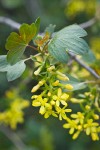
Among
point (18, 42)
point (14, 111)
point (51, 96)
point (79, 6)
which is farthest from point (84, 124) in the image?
point (79, 6)

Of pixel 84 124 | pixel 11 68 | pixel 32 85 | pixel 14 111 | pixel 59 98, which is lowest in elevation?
pixel 32 85

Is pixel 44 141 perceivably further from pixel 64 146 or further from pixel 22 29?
pixel 22 29

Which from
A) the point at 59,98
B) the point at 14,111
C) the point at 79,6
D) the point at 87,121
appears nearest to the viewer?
the point at 59,98

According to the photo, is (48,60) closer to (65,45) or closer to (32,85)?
(65,45)

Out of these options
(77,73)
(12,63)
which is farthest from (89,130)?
(77,73)

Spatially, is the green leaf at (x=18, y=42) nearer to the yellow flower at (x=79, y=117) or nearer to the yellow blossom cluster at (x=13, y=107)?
the yellow flower at (x=79, y=117)

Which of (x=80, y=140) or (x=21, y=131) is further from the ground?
(x=21, y=131)

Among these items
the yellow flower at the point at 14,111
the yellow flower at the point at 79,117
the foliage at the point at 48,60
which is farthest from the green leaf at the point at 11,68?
the yellow flower at the point at 14,111
